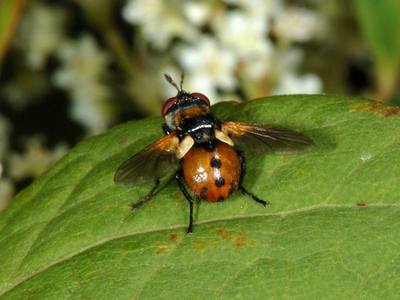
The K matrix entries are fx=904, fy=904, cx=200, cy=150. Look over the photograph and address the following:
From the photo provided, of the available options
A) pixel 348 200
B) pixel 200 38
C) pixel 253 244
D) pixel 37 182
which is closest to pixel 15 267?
pixel 37 182

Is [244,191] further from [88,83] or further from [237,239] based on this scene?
[88,83]

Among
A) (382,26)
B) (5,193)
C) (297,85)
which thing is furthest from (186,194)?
(297,85)

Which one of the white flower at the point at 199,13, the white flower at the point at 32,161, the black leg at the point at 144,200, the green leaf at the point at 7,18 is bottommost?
the white flower at the point at 32,161

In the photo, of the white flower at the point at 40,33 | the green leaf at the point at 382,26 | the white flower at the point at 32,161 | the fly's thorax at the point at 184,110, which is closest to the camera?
the fly's thorax at the point at 184,110

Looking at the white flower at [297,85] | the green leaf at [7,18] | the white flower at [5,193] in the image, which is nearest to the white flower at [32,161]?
the white flower at [5,193]

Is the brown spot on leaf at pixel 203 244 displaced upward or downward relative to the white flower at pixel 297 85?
upward

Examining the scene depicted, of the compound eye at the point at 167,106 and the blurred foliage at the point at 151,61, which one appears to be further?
the blurred foliage at the point at 151,61

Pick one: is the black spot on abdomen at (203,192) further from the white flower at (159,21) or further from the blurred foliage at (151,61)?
the white flower at (159,21)
